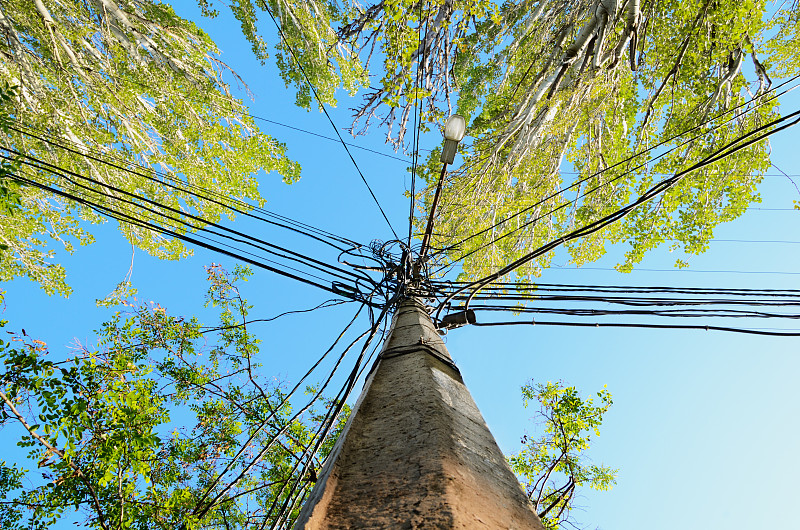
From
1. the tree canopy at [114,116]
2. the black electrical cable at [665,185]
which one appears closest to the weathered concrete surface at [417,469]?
the black electrical cable at [665,185]

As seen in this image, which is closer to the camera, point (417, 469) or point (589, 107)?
point (417, 469)

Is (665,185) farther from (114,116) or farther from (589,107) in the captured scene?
(114,116)

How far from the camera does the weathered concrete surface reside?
0.81m

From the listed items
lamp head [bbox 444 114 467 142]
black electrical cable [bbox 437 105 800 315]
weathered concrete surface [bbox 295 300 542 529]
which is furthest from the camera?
lamp head [bbox 444 114 467 142]

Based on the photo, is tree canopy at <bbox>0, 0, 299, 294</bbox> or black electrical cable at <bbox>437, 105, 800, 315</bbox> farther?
tree canopy at <bbox>0, 0, 299, 294</bbox>

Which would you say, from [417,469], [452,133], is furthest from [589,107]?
[417,469]

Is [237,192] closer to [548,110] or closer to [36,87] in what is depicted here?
[36,87]

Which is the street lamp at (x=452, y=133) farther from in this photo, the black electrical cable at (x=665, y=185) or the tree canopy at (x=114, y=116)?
the tree canopy at (x=114, y=116)

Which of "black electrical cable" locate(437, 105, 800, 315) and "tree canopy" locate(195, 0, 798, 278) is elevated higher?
"tree canopy" locate(195, 0, 798, 278)

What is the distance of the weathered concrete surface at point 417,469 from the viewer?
2.66 feet

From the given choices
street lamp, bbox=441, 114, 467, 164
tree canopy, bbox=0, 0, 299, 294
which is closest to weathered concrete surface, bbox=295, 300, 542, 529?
street lamp, bbox=441, 114, 467, 164

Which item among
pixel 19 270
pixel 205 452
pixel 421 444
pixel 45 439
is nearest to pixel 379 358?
pixel 421 444

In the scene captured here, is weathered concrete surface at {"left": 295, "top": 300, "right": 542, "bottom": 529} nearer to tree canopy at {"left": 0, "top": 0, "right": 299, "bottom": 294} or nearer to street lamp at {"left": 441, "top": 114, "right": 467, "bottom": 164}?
street lamp at {"left": 441, "top": 114, "right": 467, "bottom": 164}

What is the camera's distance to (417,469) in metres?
0.96
